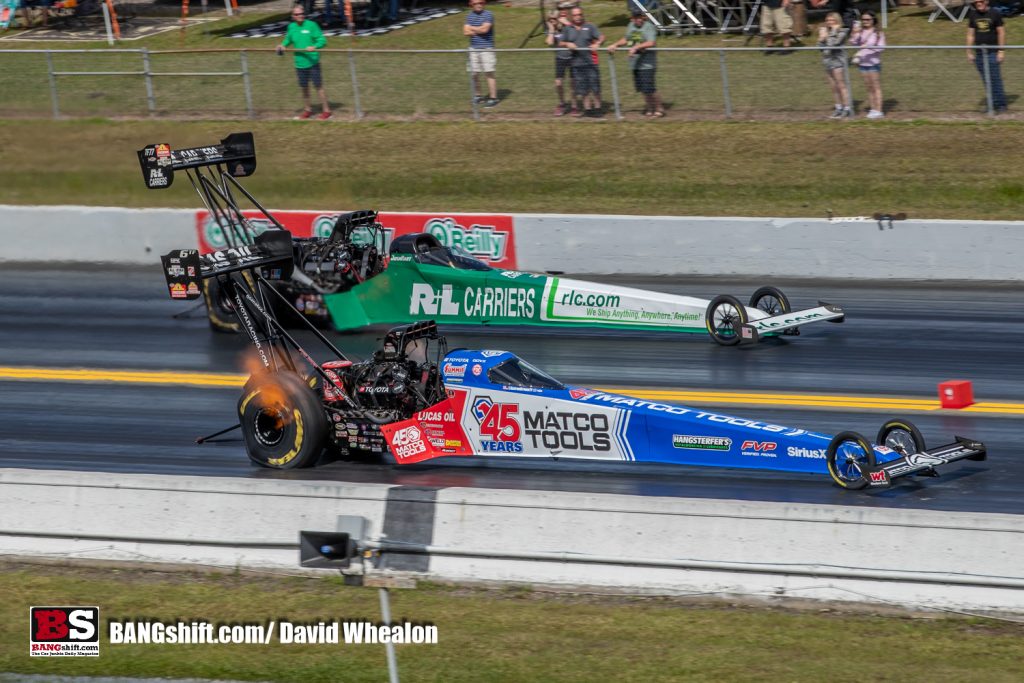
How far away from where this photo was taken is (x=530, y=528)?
9.34m

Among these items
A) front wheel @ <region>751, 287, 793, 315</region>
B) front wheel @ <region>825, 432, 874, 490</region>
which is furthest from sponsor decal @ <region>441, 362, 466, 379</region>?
front wheel @ <region>751, 287, 793, 315</region>

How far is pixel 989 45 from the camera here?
68.5 feet

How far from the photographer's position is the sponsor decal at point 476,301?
1608 cm

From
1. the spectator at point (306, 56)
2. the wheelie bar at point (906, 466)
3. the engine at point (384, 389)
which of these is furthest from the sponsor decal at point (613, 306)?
the spectator at point (306, 56)

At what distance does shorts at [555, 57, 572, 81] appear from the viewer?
23050mm

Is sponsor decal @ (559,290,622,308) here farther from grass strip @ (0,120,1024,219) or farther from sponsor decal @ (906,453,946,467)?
sponsor decal @ (906,453,946,467)

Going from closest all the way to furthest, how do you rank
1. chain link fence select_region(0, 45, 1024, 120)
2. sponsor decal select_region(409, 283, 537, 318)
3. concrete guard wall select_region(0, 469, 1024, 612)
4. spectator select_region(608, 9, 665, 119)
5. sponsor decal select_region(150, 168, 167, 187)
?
concrete guard wall select_region(0, 469, 1024, 612)
sponsor decal select_region(150, 168, 167, 187)
sponsor decal select_region(409, 283, 537, 318)
chain link fence select_region(0, 45, 1024, 120)
spectator select_region(608, 9, 665, 119)

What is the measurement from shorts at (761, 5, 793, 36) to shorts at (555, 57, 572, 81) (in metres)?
4.20

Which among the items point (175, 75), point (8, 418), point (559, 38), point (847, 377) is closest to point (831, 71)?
point (559, 38)

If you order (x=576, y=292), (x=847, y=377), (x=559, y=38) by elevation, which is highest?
(x=559, y=38)

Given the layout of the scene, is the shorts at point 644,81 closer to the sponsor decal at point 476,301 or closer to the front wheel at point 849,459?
the sponsor decal at point 476,301

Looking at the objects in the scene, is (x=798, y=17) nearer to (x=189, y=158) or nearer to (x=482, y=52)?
(x=482, y=52)

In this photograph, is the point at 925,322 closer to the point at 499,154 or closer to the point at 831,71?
the point at 831,71

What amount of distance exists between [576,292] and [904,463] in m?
6.42
